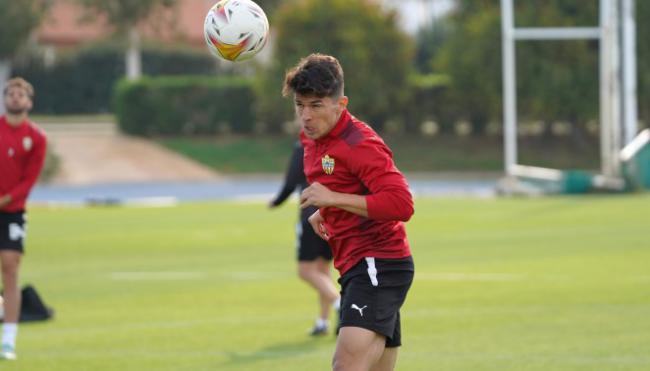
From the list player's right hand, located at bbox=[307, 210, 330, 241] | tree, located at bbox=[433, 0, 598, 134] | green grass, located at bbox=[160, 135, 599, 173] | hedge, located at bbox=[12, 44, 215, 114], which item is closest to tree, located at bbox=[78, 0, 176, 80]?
hedge, located at bbox=[12, 44, 215, 114]

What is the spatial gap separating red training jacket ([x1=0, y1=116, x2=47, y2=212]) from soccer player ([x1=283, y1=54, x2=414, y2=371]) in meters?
4.44

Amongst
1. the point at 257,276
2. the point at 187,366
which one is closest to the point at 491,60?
the point at 257,276

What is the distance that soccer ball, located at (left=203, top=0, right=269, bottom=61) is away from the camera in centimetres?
733

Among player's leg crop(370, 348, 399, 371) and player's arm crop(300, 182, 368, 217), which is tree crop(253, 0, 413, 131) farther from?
player's arm crop(300, 182, 368, 217)

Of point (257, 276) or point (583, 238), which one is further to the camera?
point (583, 238)

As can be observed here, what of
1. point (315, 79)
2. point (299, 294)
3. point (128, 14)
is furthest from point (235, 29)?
point (128, 14)

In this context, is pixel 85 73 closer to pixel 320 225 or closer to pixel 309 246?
pixel 309 246

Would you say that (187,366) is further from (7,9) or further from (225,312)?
(7,9)

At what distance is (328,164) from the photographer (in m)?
6.43

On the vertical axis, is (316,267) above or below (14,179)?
below

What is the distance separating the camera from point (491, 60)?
142 feet

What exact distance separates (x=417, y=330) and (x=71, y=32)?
62.1m

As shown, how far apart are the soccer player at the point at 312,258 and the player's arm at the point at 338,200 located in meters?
4.67

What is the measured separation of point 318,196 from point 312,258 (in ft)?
16.3
